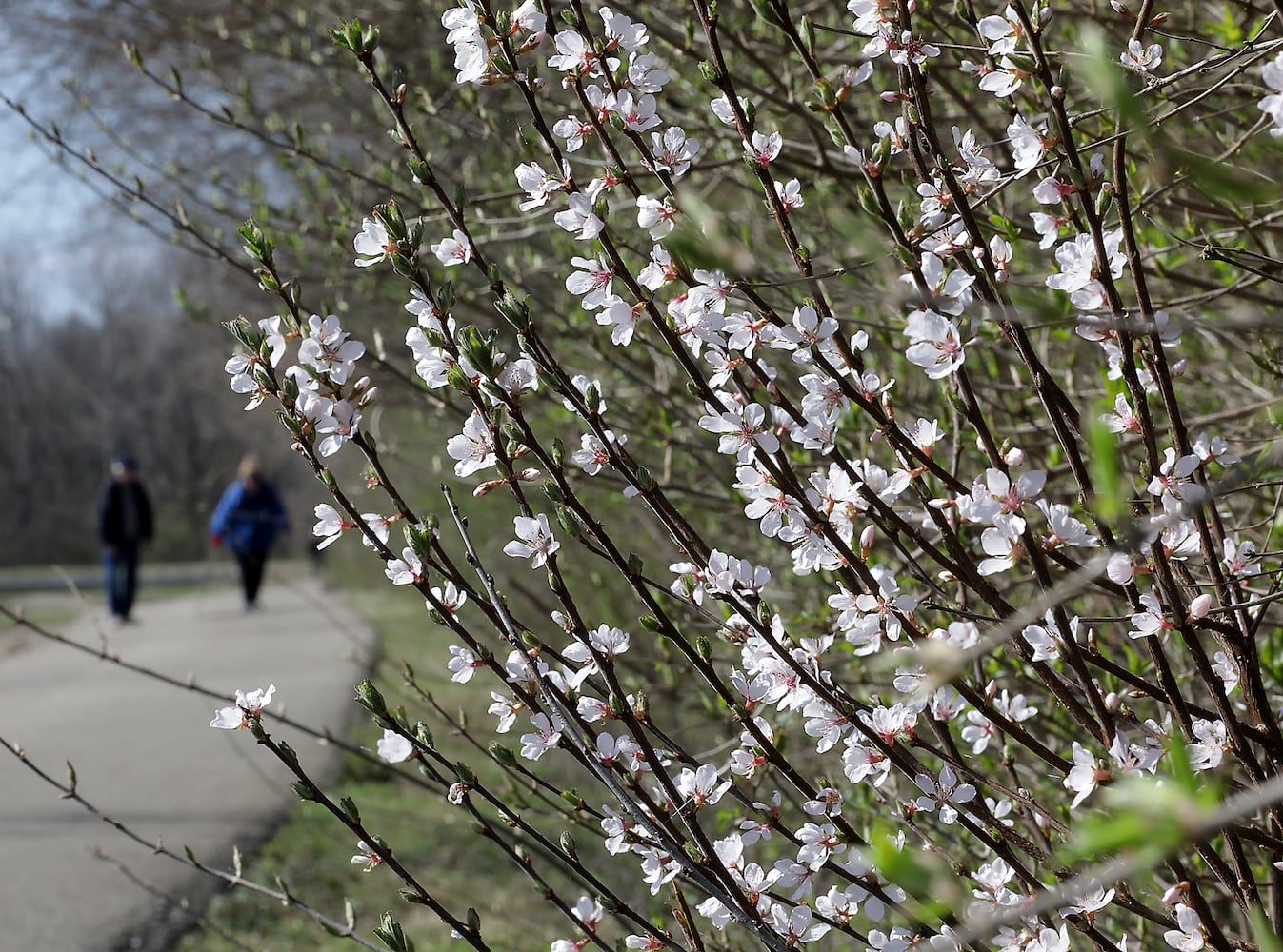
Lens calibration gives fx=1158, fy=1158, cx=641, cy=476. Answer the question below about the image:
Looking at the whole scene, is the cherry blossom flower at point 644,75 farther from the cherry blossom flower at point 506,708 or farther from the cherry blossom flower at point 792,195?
the cherry blossom flower at point 506,708

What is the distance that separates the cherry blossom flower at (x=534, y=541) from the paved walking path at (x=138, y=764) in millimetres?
1186

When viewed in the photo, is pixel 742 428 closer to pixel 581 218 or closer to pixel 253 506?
pixel 581 218

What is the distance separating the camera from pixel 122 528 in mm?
13352

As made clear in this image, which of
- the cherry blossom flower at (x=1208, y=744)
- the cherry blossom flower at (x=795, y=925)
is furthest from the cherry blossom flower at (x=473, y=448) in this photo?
the cherry blossom flower at (x=1208, y=744)

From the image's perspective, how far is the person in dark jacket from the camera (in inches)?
524

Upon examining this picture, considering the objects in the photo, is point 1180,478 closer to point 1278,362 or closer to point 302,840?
point 1278,362

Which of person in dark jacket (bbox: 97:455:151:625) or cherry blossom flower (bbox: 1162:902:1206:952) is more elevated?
person in dark jacket (bbox: 97:455:151:625)

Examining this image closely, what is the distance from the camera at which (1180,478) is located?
1585 mm

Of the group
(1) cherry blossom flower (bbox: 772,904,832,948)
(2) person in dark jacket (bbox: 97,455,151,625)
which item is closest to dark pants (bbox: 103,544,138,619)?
(2) person in dark jacket (bbox: 97,455,151,625)

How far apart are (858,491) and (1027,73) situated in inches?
24.8

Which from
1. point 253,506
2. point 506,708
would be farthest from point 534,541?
point 253,506

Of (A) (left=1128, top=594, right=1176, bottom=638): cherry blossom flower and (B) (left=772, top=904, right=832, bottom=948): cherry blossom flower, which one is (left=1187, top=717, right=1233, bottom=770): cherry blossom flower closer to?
(A) (left=1128, top=594, right=1176, bottom=638): cherry blossom flower

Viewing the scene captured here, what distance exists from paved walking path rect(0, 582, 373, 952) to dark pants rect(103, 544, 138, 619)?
380 millimetres

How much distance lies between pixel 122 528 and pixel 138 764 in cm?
644
